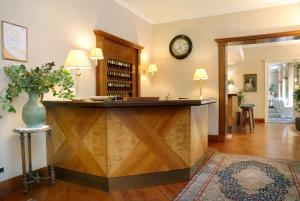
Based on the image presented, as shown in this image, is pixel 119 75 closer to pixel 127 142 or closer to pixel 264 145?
pixel 127 142

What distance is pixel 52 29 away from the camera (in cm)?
314

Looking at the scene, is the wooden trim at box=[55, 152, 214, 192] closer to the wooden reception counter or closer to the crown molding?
the wooden reception counter

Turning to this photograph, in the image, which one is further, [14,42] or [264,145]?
[264,145]

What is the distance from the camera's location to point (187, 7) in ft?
16.1

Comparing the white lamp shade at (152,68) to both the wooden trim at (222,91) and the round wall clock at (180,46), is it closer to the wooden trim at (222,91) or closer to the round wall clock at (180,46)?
the round wall clock at (180,46)

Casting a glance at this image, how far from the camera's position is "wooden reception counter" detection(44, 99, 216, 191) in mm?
2551

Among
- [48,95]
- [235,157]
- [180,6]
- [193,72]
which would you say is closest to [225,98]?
[193,72]

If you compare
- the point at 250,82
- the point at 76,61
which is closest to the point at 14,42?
the point at 76,61

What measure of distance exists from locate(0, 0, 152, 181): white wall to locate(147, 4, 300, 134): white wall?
59.6 inches

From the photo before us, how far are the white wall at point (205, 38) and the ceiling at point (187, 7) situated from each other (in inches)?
4.3

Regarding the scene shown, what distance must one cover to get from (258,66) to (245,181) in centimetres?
710

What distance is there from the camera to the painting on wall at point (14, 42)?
256 centimetres

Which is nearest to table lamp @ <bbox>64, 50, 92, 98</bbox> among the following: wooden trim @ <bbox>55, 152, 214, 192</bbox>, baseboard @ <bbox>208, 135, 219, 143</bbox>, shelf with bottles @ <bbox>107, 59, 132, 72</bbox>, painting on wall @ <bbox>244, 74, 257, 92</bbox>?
shelf with bottles @ <bbox>107, 59, 132, 72</bbox>

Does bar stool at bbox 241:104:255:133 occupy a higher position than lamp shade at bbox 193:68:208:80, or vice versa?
lamp shade at bbox 193:68:208:80
